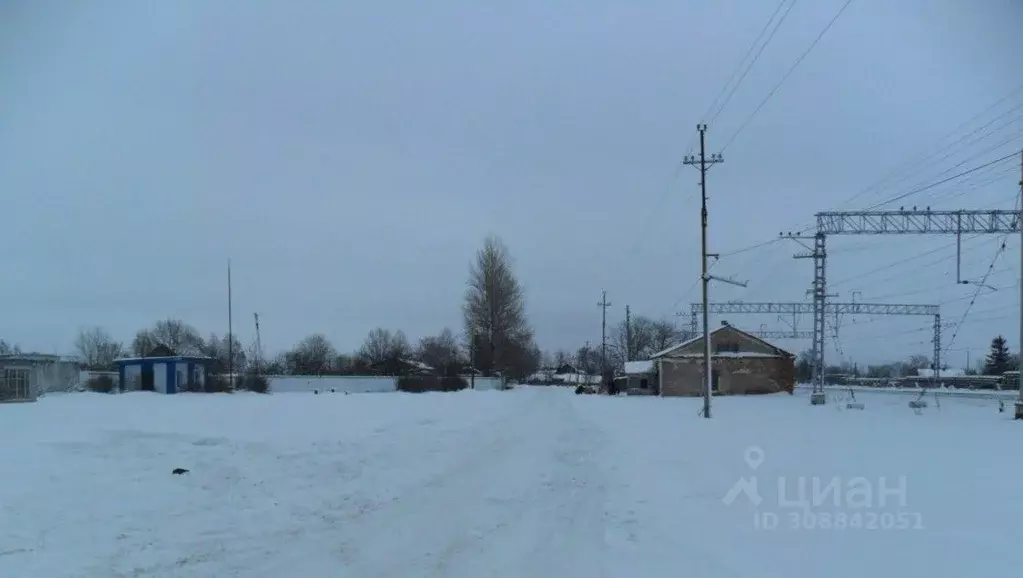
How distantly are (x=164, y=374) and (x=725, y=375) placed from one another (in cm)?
4928

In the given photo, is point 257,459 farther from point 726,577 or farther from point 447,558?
point 726,577

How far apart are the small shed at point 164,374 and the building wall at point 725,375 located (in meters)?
41.5

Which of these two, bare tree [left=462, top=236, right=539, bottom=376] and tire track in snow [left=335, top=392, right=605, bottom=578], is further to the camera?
bare tree [left=462, top=236, right=539, bottom=376]

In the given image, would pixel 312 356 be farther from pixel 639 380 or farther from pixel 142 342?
pixel 639 380

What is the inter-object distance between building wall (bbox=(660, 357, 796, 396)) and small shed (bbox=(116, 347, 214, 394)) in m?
41.5

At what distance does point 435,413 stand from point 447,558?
22078mm

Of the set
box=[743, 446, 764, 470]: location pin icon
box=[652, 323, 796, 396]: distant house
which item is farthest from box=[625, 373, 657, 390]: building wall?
box=[743, 446, 764, 470]: location pin icon

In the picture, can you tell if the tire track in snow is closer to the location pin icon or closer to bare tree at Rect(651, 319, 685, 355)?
the location pin icon

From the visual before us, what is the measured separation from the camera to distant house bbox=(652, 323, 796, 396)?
229 ft

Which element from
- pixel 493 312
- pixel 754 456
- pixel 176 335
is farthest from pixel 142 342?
pixel 754 456

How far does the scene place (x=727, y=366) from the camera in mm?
70000

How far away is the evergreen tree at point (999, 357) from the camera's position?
11125cm

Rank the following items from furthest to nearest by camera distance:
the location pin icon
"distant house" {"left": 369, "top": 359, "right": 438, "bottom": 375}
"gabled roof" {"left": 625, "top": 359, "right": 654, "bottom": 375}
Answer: "distant house" {"left": 369, "top": 359, "right": 438, "bottom": 375} < "gabled roof" {"left": 625, "top": 359, "right": 654, "bottom": 375} < the location pin icon

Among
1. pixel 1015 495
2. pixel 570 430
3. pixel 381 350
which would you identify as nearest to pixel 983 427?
pixel 570 430
